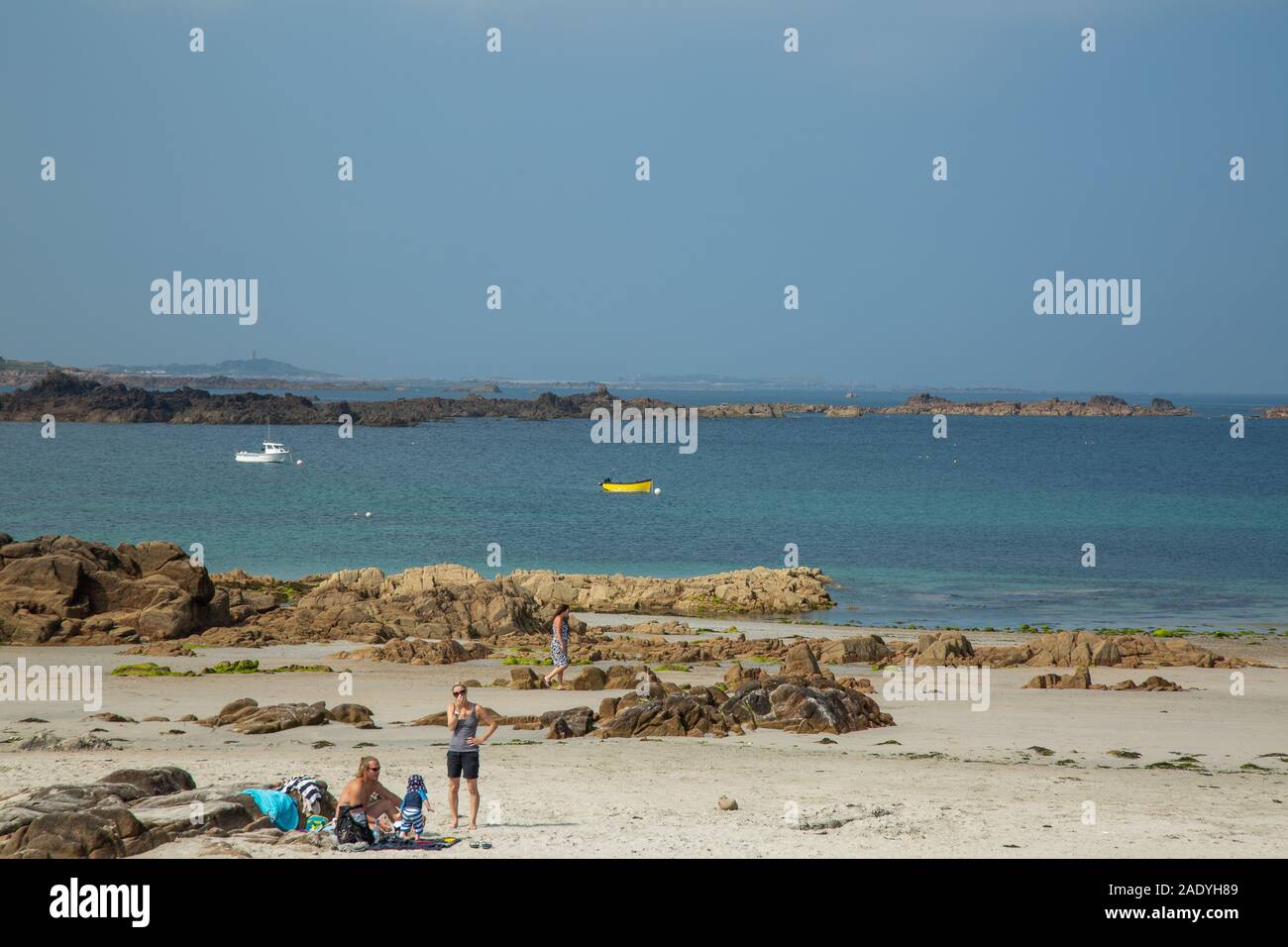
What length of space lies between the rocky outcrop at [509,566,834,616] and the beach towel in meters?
20.9

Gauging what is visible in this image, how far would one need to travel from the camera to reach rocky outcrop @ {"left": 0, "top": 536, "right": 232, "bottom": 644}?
2523 centimetres

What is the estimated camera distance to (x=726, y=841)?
11.7 meters

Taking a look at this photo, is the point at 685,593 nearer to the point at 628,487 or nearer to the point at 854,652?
the point at 854,652

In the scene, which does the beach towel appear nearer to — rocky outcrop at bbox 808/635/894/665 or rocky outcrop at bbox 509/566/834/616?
rocky outcrop at bbox 808/635/894/665

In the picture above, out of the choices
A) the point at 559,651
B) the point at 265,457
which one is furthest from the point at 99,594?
the point at 265,457

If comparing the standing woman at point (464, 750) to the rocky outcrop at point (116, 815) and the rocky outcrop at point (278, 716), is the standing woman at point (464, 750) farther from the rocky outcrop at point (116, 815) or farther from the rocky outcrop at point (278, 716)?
the rocky outcrop at point (278, 716)

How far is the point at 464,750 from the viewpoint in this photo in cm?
1202

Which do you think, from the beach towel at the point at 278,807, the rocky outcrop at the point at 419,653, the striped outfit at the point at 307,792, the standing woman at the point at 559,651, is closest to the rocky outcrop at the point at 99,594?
the rocky outcrop at the point at 419,653

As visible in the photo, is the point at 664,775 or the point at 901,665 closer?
the point at 664,775

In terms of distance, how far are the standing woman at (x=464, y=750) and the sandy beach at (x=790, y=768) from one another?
323 mm

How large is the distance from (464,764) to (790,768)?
195 inches
